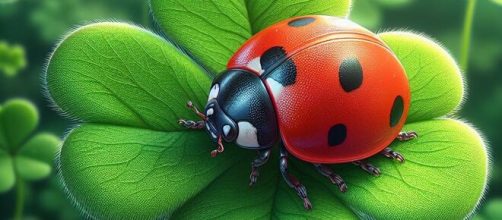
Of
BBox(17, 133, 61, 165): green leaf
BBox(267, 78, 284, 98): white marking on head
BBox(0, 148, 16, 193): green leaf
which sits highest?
BBox(267, 78, 284, 98): white marking on head

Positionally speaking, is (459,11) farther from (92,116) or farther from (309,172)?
(92,116)

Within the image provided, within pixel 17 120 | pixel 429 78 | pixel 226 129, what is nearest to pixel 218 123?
pixel 226 129

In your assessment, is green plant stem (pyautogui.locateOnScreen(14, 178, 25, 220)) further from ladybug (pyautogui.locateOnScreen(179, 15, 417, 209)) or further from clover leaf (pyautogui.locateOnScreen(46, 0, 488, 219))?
ladybug (pyautogui.locateOnScreen(179, 15, 417, 209))

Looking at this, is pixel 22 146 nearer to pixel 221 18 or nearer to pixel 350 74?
pixel 221 18

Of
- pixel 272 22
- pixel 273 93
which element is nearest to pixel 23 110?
pixel 272 22

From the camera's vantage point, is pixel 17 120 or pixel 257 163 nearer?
pixel 257 163

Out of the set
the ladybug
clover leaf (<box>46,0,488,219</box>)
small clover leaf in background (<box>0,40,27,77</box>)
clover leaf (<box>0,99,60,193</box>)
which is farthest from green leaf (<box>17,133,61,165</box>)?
the ladybug

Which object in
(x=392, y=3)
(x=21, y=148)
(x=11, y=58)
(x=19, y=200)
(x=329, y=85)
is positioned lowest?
(x=19, y=200)
